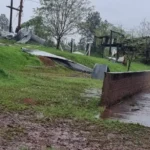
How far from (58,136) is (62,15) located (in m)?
33.1

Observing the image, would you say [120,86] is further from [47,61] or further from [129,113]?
[47,61]

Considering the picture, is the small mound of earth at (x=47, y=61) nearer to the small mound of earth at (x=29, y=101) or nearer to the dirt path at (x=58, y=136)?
the small mound of earth at (x=29, y=101)

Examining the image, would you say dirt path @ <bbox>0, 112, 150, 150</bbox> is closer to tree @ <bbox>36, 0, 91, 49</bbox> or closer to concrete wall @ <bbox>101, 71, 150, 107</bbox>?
concrete wall @ <bbox>101, 71, 150, 107</bbox>

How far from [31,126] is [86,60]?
23.7 meters

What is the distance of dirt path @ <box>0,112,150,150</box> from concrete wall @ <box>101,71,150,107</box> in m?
3.26

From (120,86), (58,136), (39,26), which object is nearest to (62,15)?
(39,26)

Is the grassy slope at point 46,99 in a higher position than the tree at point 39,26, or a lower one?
lower

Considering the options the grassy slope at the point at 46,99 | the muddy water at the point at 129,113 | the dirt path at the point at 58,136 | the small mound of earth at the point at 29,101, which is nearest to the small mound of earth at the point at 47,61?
the grassy slope at the point at 46,99

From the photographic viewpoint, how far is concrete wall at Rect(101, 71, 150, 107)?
11.8 m

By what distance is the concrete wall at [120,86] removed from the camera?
11.8 m

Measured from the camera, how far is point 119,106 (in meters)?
12.7

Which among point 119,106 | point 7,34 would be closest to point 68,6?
point 7,34

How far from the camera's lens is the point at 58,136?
7211 millimetres

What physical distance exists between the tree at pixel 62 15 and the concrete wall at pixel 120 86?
20.9 m
